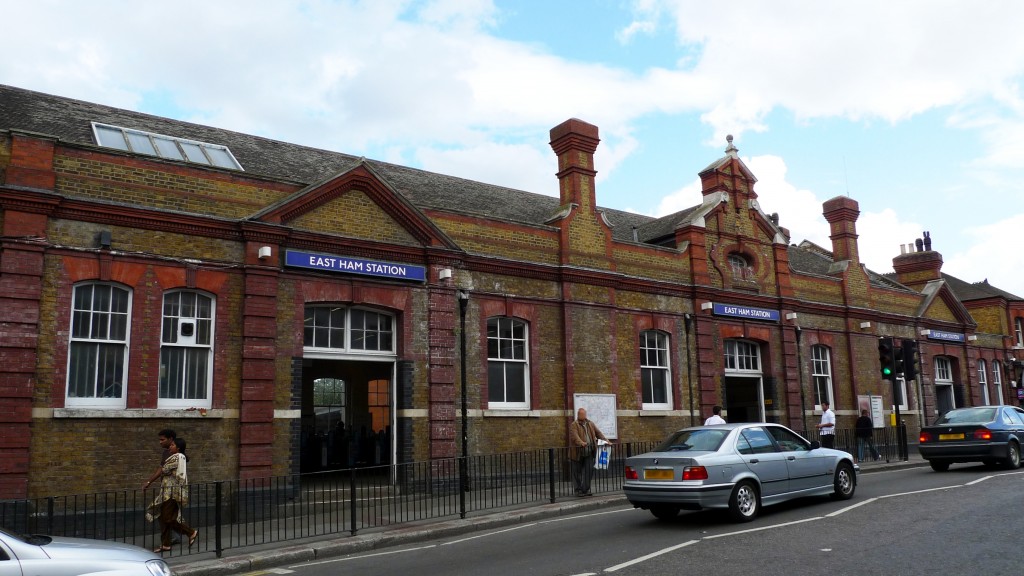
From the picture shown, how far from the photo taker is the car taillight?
10570 mm

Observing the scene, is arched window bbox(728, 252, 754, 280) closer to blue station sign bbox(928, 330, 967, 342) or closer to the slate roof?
the slate roof

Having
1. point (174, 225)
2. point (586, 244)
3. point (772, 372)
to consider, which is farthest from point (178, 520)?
point (772, 372)

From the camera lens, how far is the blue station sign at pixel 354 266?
1477 centimetres

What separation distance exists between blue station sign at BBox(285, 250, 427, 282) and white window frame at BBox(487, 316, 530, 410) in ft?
7.79

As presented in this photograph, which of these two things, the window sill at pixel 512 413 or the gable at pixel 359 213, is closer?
the gable at pixel 359 213

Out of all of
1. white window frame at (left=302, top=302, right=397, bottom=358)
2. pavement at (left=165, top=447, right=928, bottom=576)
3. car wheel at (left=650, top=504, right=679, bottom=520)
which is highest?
white window frame at (left=302, top=302, right=397, bottom=358)

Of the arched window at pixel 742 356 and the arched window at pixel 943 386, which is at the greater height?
the arched window at pixel 742 356

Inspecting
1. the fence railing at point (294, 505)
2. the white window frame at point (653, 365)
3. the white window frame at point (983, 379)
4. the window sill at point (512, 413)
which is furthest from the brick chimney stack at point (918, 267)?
the window sill at point (512, 413)

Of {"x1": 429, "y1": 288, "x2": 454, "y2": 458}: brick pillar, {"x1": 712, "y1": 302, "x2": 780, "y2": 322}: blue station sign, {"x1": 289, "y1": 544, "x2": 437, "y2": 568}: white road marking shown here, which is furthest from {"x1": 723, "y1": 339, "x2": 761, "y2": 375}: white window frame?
{"x1": 289, "y1": 544, "x2": 437, "y2": 568}: white road marking

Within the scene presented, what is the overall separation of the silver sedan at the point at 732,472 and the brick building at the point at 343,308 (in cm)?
581

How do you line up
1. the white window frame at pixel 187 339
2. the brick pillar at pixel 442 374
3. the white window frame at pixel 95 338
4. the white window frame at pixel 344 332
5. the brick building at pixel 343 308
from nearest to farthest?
the brick building at pixel 343 308
the white window frame at pixel 95 338
the white window frame at pixel 187 339
the white window frame at pixel 344 332
the brick pillar at pixel 442 374

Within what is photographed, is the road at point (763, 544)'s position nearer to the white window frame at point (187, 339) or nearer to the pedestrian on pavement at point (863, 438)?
the white window frame at point (187, 339)

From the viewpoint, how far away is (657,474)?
1107 cm

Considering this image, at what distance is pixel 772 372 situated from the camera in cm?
2314
